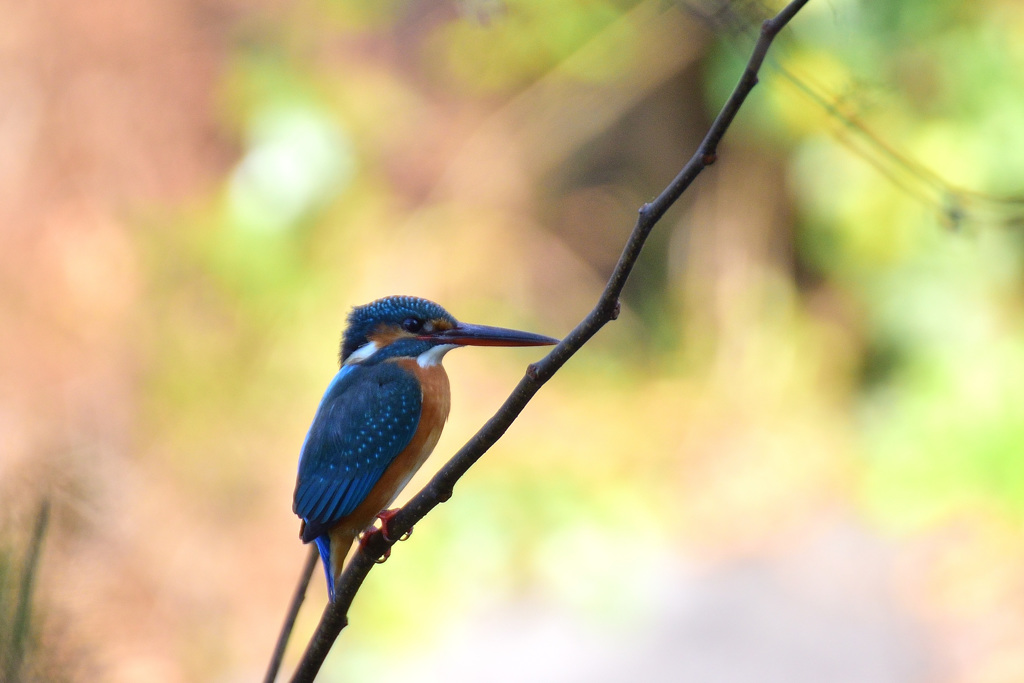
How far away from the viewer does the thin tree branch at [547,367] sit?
2.48 ft

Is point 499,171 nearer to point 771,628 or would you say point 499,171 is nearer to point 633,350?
point 633,350

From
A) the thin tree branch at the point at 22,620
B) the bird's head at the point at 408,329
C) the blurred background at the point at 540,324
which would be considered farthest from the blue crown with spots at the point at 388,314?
the blurred background at the point at 540,324

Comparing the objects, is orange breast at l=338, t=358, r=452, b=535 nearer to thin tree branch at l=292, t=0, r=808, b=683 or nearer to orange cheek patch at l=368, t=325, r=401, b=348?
orange cheek patch at l=368, t=325, r=401, b=348

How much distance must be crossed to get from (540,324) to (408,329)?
10.4 ft

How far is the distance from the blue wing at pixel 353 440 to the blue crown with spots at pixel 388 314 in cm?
9

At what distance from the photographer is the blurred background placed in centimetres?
381

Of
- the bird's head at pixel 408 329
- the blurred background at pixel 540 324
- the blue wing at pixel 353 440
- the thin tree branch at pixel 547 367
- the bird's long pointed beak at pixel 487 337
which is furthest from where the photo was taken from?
the blurred background at pixel 540 324

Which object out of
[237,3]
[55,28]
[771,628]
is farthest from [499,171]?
[771,628]

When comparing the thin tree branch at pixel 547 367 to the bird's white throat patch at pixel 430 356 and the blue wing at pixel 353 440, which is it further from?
the bird's white throat patch at pixel 430 356

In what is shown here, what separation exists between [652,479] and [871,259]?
58.2 inches

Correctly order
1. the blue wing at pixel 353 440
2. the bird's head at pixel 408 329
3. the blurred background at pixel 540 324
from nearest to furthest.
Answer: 1. the blue wing at pixel 353 440
2. the bird's head at pixel 408 329
3. the blurred background at pixel 540 324

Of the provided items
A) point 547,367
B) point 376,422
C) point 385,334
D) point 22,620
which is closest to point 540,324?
point 385,334

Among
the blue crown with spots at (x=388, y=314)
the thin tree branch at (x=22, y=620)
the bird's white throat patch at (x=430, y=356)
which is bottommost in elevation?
the thin tree branch at (x=22, y=620)

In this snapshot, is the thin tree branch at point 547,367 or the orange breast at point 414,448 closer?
the thin tree branch at point 547,367
